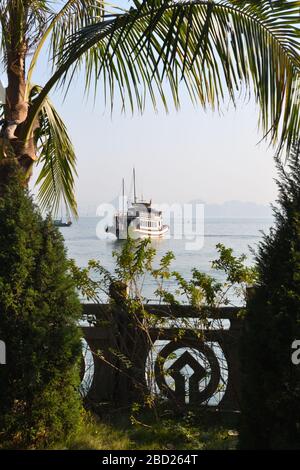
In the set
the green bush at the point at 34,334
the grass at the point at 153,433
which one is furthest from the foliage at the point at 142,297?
the green bush at the point at 34,334

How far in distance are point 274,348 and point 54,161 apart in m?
4.59

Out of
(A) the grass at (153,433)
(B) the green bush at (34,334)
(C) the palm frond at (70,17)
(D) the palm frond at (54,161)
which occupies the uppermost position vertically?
(C) the palm frond at (70,17)

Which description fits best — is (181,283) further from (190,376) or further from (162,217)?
(162,217)

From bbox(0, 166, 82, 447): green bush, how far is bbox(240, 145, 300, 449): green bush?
134 cm

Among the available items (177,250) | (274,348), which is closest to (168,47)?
(274,348)

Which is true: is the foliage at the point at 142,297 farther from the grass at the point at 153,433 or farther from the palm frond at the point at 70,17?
the palm frond at the point at 70,17

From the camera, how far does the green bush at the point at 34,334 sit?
414cm

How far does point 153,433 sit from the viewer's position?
4.92 meters

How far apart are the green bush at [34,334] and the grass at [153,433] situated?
265 mm

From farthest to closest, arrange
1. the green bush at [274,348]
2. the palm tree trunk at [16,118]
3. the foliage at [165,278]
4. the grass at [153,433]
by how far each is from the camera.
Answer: the foliage at [165,278] < the palm tree trunk at [16,118] < the grass at [153,433] < the green bush at [274,348]

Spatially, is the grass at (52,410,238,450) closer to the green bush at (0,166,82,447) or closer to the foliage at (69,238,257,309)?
the green bush at (0,166,82,447)

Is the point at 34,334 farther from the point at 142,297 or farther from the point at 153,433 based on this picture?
the point at 142,297

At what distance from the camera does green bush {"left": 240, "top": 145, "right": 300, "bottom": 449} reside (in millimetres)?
3377
